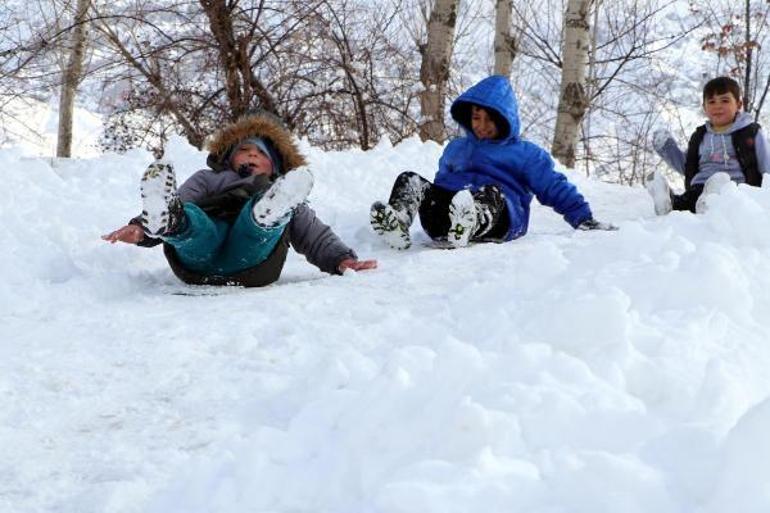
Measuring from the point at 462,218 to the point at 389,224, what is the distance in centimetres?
38

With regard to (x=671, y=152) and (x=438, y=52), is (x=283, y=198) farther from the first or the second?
(x=438, y=52)

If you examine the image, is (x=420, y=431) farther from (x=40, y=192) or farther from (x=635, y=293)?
(x=40, y=192)

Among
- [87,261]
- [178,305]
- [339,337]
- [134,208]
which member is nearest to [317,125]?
[134,208]

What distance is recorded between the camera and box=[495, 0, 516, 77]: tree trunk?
34.8ft

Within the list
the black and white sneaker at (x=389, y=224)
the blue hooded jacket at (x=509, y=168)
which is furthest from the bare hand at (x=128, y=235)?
the blue hooded jacket at (x=509, y=168)

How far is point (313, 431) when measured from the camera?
1658mm

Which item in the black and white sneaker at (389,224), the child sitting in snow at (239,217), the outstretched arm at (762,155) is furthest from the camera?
the outstretched arm at (762,155)

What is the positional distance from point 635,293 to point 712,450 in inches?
38.2

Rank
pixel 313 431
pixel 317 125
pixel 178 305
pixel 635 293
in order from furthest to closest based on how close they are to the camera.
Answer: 1. pixel 317 125
2. pixel 178 305
3. pixel 635 293
4. pixel 313 431

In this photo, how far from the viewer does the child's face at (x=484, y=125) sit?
4.62 metres

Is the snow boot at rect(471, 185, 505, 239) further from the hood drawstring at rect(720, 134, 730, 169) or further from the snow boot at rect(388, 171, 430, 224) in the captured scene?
the hood drawstring at rect(720, 134, 730, 169)

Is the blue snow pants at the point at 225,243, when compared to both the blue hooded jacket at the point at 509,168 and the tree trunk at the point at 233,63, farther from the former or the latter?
the tree trunk at the point at 233,63

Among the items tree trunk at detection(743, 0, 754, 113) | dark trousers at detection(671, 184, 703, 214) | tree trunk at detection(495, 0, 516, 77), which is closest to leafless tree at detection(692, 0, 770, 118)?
tree trunk at detection(743, 0, 754, 113)

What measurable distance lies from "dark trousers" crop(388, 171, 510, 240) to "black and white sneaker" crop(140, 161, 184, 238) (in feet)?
5.20
